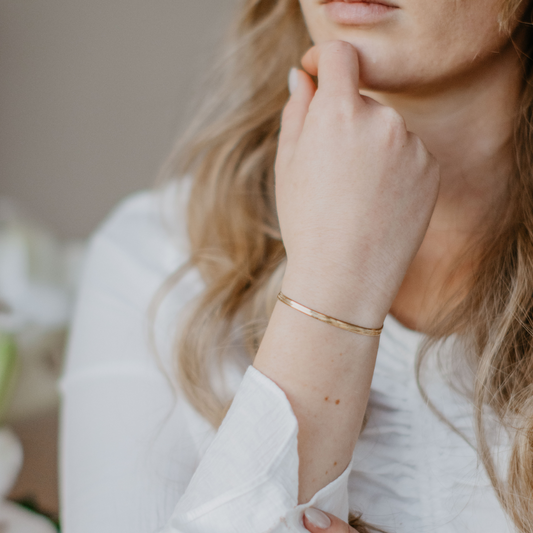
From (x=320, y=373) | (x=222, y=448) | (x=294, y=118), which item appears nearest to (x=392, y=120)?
(x=294, y=118)

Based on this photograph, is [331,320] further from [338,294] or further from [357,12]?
[357,12]

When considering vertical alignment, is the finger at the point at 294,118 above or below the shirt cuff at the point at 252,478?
above

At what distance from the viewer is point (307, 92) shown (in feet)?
2.45

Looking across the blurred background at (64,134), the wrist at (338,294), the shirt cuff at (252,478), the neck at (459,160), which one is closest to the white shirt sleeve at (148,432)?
the shirt cuff at (252,478)

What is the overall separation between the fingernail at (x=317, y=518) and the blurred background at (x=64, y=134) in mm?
774

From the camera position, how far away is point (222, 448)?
1.75 ft

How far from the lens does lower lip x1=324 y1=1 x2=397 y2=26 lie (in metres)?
0.61

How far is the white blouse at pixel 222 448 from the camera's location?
1.68 feet

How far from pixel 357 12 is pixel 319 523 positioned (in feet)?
2.07

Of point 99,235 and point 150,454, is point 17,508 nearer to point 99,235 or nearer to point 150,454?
point 150,454

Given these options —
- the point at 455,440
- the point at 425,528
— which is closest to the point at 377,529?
the point at 425,528

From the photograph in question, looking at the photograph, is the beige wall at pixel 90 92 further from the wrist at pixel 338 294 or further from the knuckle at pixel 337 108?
the wrist at pixel 338 294

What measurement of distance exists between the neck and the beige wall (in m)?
0.70

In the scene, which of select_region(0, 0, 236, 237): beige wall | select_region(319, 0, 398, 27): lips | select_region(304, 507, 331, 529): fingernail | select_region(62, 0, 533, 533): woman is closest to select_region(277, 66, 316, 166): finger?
select_region(62, 0, 533, 533): woman
